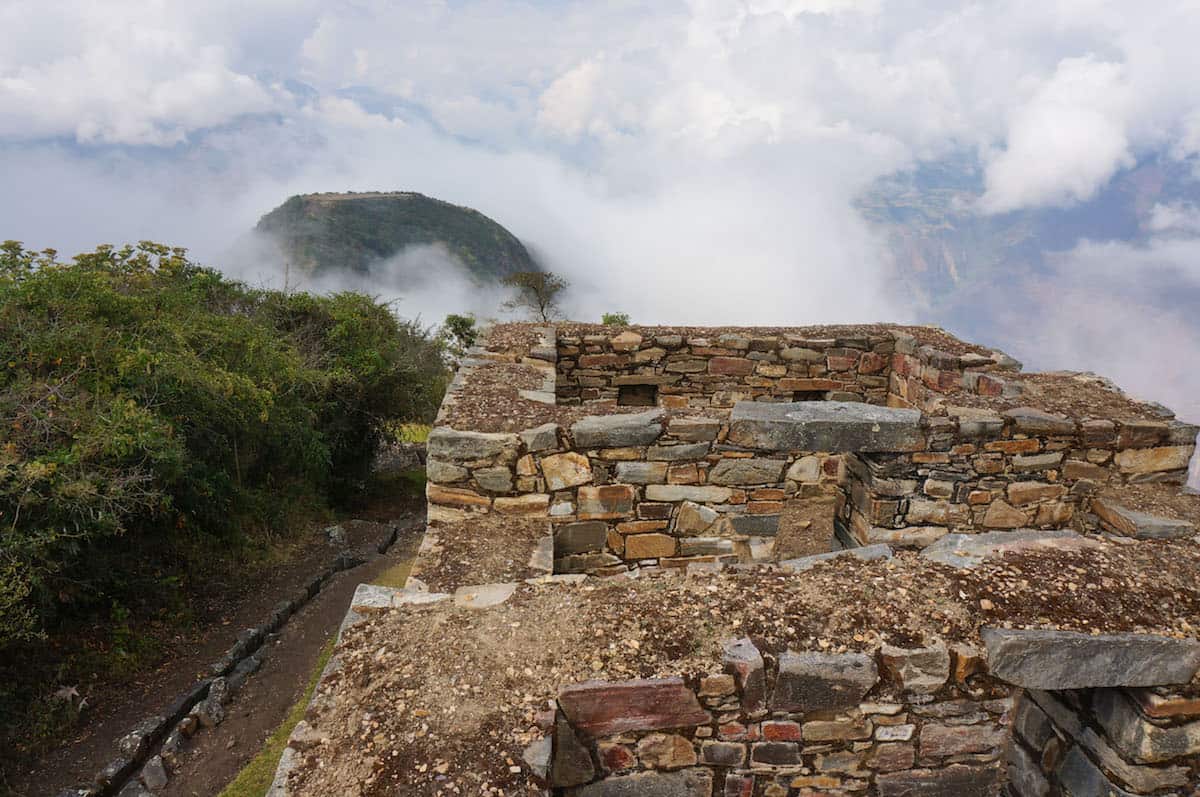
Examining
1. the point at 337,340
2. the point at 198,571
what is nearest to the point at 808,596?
the point at 198,571

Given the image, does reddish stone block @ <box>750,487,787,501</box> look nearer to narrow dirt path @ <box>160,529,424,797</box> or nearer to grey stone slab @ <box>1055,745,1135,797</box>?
grey stone slab @ <box>1055,745,1135,797</box>

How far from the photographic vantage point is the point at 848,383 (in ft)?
32.6

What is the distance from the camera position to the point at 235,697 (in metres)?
6.95

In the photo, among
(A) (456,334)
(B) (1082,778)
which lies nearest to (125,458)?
(B) (1082,778)

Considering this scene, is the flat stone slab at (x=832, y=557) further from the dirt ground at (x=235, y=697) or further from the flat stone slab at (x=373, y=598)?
the dirt ground at (x=235, y=697)

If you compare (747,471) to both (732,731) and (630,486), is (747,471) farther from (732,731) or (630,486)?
(732,731)

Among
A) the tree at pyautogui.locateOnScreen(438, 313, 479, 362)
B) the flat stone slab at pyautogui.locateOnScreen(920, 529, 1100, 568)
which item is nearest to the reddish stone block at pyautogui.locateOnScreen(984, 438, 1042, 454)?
the flat stone slab at pyautogui.locateOnScreen(920, 529, 1100, 568)

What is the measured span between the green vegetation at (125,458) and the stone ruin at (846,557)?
370 centimetres

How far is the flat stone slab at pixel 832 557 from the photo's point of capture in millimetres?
4121

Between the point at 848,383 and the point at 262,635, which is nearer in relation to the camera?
the point at 262,635

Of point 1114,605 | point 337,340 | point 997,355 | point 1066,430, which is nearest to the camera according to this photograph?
point 1114,605

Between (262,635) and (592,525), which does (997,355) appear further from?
(262,635)

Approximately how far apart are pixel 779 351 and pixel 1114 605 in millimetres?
6296

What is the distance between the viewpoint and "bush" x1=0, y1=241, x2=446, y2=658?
6.37 m
